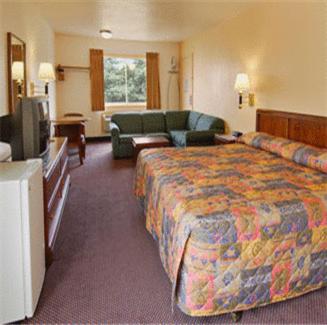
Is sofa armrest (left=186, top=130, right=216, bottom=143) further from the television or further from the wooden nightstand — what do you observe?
the television

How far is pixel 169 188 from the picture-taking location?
84.2 inches

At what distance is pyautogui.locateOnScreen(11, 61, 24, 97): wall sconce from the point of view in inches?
132

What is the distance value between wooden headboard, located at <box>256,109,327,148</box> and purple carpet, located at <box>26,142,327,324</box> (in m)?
1.73

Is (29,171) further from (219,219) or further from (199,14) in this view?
(199,14)

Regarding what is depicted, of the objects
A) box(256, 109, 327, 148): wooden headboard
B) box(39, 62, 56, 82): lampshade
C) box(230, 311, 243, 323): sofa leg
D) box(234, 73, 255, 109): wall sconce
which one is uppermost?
box(39, 62, 56, 82): lampshade

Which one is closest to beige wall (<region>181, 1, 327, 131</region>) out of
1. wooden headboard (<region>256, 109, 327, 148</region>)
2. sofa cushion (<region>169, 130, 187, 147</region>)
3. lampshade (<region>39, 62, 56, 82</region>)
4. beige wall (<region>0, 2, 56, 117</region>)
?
wooden headboard (<region>256, 109, 327, 148</region>)

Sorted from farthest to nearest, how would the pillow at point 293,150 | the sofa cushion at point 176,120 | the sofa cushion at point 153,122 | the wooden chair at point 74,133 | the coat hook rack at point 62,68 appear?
the coat hook rack at point 62,68
the sofa cushion at point 176,120
the sofa cushion at point 153,122
the wooden chair at point 74,133
the pillow at point 293,150

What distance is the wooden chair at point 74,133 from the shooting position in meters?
5.36

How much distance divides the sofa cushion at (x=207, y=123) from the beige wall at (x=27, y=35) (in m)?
2.82

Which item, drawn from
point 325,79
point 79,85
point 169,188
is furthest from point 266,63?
point 79,85

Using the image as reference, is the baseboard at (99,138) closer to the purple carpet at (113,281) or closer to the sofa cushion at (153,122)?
the sofa cushion at (153,122)

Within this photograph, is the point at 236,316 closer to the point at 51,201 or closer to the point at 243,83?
the point at 51,201

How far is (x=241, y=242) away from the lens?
166 cm

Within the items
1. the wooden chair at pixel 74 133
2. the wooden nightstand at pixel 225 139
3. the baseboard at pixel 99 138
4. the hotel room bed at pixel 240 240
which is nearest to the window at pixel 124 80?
the baseboard at pixel 99 138
